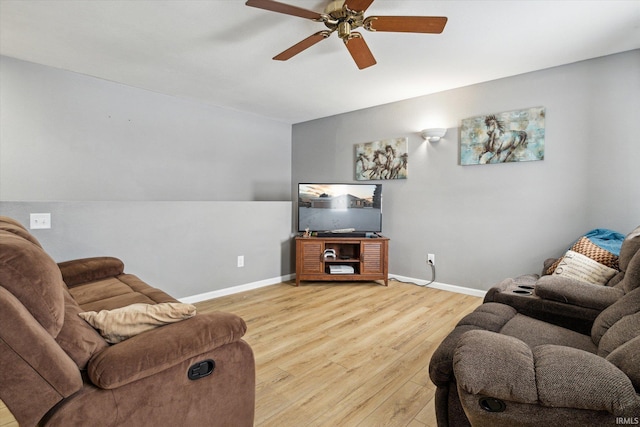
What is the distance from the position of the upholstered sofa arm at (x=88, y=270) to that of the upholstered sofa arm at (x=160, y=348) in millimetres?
1579

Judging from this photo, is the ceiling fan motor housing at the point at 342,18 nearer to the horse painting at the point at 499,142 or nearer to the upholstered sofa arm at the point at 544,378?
the upholstered sofa arm at the point at 544,378

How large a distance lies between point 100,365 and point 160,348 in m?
0.18

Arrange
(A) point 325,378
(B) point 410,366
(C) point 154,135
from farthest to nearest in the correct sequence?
1. (C) point 154,135
2. (B) point 410,366
3. (A) point 325,378

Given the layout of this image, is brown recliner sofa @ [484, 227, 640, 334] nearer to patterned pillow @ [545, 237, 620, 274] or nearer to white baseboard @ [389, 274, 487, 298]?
patterned pillow @ [545, 237, 620, 274]

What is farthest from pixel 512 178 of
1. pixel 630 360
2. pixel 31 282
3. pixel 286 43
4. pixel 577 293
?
pixel 31 282

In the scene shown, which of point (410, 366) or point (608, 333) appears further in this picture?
point (410, 366)

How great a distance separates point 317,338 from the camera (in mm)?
2572

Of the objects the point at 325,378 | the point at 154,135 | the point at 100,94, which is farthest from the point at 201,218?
the point at 325,378

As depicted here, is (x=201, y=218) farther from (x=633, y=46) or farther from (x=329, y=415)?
(x=633, y=46)

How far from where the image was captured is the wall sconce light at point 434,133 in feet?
12.3

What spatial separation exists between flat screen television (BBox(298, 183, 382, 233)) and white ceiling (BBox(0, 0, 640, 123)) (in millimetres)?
1220

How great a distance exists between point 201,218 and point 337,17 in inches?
97.2

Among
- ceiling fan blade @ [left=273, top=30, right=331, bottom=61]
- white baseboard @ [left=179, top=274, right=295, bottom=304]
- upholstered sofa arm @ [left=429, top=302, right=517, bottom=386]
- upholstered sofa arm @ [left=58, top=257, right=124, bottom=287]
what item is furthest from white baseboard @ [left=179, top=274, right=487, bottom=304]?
ceiling fan blade @ [left=273, top=30, right=331, bottom=61]

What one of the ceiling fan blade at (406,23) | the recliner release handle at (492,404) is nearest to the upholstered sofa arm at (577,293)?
the recliner release handle at (492,404)
